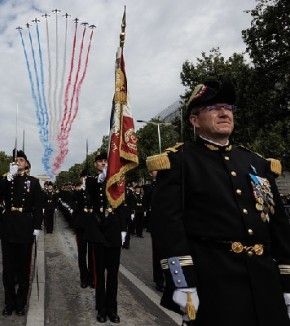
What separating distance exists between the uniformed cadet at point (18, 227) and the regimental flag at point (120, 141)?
1.38 metres

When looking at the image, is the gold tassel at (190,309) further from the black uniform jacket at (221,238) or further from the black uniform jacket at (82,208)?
the black uniform jacket at (82,208)

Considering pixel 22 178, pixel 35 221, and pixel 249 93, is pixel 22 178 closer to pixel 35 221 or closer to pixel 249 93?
pixel 35 221

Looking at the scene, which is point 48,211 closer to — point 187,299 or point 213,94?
point 213,94

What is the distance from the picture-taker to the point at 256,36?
80.1 ft

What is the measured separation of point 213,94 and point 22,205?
4367 millimetres

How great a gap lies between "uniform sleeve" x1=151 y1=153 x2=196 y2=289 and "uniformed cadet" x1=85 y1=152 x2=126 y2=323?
10.7 ft

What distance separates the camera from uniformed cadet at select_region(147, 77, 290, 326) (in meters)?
2.46

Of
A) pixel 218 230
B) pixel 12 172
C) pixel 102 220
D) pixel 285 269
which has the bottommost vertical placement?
pixel 285 269

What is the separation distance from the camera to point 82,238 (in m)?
6.80

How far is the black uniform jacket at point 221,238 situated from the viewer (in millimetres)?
2463

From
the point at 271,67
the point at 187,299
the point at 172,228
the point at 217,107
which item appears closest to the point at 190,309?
the point at 187,299

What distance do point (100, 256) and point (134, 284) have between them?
2064 mm

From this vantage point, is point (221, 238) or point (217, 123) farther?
point (217, 123)

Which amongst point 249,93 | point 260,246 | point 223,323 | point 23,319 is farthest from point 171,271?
point 249,93
